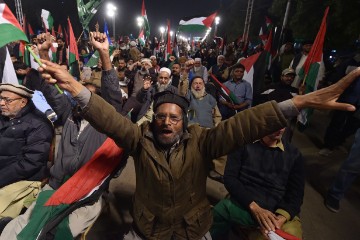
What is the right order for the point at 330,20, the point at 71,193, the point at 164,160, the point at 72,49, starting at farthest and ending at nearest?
the point at 330,20 < the point at 72,49 < the point at 71,193 < the point at 164,160

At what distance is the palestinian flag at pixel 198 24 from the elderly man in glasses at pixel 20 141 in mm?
6405

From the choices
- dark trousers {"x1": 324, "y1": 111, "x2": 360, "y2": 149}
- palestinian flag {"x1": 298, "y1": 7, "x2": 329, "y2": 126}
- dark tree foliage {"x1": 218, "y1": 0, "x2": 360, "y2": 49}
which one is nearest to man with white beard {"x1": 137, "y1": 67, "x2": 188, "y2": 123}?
palestinian flag {"x1": 298, "y1": 7, "x2": 329, "y2": 126}

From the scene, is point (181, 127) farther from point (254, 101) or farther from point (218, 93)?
point (254, 101)

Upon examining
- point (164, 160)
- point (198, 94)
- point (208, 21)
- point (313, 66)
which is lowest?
point (198, 94)

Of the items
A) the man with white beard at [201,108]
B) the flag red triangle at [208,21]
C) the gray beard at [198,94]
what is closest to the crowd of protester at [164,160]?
the man with white beard at [201,108]

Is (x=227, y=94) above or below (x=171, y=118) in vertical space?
below

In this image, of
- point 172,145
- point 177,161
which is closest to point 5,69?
point 172,145

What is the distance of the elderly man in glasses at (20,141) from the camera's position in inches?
108

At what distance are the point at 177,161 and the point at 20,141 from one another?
1.95 metres

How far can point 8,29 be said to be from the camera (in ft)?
7.48

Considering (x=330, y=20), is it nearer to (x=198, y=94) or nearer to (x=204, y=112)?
(x=198, y=94)

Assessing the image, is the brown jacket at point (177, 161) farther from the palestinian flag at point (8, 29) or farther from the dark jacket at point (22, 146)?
the dark jacket at point (22, 146)

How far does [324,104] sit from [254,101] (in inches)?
180

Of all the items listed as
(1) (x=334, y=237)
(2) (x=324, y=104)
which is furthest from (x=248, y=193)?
(1) (x=334, y=237)
